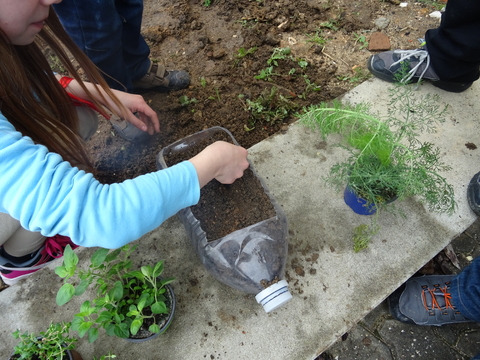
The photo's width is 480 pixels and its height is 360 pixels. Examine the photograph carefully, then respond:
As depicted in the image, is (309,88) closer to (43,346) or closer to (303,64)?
(303,64)

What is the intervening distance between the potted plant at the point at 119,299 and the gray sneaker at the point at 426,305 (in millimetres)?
1265

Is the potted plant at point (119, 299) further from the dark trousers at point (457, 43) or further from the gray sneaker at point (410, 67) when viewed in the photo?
the dark trousers at point (457, 43)

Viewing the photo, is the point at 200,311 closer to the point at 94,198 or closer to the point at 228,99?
the point at 94,198

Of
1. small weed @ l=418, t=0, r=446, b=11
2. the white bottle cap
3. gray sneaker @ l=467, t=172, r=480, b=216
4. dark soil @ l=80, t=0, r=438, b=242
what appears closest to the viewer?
the white bottle cap

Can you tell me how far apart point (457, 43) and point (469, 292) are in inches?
61.9

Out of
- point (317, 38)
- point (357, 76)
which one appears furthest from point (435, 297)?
point (317, 38)

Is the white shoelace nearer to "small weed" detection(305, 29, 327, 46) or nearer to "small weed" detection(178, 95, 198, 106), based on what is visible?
"small weed" detection(305, 29, 327, 46)

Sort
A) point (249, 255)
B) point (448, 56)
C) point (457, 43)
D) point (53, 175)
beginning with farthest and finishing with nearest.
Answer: point (448, 56) < point (457, 43) < point (249, 255) < point (53, 175)

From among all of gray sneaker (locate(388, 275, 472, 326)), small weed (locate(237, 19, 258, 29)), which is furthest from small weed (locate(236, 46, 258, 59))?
gray sneaker (locate(388, 275, 472, 326))

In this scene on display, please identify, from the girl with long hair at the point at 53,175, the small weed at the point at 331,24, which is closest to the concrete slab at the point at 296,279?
the girl with long hair at the point at 53,175

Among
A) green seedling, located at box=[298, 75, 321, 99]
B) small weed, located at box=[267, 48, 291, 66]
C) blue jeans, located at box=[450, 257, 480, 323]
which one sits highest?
small weed, located at box=[267, 48, 291, 66]

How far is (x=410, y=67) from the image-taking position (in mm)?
2365

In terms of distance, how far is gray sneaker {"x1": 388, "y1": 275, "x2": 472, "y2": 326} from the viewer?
171cm

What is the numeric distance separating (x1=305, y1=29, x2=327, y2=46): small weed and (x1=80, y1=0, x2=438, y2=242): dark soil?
1 cm
